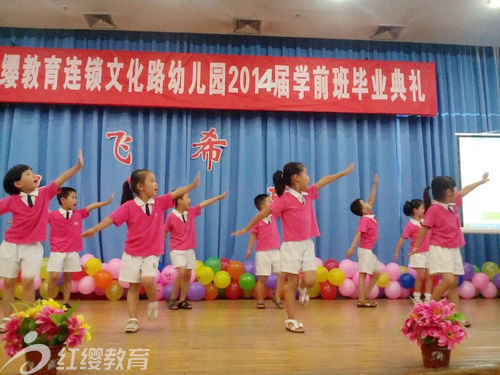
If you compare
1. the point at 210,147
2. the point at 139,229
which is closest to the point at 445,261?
the point at 139,229

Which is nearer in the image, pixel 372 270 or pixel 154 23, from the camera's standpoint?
pixel 372 270

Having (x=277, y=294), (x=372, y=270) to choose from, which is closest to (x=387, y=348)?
(x=277, y=294)

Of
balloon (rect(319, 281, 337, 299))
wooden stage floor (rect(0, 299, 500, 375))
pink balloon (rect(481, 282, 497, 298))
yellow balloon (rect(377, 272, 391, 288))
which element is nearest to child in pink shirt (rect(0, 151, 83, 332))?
wooden stage floor (rect(0, 299, 500, 375))

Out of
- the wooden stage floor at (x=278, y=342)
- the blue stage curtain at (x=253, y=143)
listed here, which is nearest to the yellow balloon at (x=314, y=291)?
the blue stage curtain at (x=253, y=143)

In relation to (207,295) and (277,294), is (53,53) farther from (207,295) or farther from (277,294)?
(277,294)

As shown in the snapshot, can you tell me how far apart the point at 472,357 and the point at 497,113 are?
204 inches

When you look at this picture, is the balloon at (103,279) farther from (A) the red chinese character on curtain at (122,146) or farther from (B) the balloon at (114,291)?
(A) the red chinese character on curtain at (122,146)

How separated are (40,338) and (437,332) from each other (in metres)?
2.02

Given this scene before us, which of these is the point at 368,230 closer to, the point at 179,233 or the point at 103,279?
the point at 179,233

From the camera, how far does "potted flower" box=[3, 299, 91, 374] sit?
6.96 feet

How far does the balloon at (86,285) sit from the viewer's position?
5164mm

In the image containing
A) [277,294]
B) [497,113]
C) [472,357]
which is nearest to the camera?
[472,357]

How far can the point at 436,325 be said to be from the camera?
2293 mm

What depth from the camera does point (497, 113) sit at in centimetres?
661
